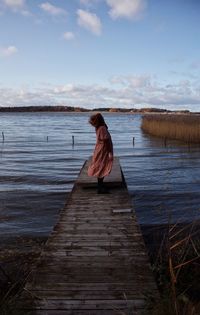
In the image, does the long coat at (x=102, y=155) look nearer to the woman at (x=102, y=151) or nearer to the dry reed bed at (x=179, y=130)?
the woman at (x=102, y=151)

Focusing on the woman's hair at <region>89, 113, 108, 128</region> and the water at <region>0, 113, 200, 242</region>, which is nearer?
the woman's hair at <region>89, 113, 108, 128</region>

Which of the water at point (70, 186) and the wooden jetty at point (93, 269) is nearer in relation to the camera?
the wooden jetty at point (93, 269)

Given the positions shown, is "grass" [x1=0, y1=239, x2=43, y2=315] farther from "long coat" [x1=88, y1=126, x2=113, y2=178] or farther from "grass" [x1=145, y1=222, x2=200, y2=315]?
"long coat" [x1=88, y1=126, x2=113, y2=178]

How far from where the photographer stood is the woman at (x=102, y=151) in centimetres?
1059

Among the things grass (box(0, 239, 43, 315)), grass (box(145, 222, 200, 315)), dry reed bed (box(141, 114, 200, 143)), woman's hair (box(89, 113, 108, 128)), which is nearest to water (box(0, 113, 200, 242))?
grass (box(0, 239, 43, 315))

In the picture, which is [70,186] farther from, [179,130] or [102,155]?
[179,130]

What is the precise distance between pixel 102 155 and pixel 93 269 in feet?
16.9

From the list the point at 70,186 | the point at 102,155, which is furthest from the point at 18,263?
the point at 70,186

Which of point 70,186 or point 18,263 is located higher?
point 18,263

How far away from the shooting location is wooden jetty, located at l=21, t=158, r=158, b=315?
496 cm

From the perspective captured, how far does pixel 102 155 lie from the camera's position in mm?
11023

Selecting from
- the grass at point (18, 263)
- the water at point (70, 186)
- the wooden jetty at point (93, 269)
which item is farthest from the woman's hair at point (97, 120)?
the grass at point (18, 263)

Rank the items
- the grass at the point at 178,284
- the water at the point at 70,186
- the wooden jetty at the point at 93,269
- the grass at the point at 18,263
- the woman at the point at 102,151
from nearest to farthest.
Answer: the grass at the point at 178,284 < the wooden jetty at the point at 93,269 < the grass at the point at 18,263 < the woman at the point at 102,151 < the water at the point at 70,186

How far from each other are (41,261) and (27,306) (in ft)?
5.12
